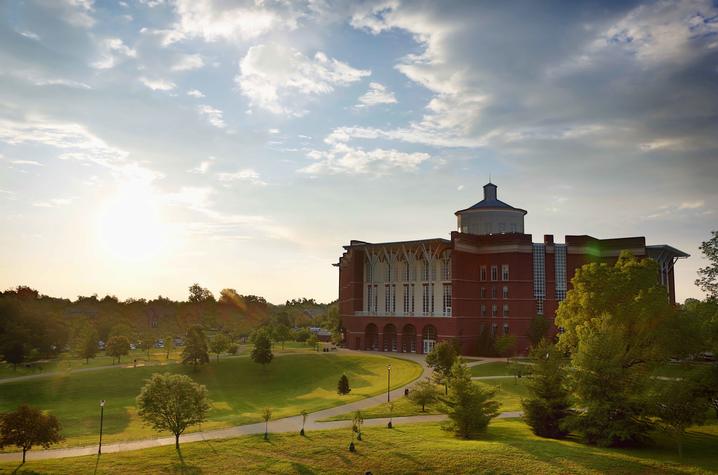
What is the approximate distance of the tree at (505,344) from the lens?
71.1 m

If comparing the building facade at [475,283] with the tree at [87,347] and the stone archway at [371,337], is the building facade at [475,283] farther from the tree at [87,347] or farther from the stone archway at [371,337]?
the tree at [87,347]

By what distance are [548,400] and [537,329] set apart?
4405 centimetres

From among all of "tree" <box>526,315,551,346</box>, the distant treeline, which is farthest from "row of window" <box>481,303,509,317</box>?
the distant treeline

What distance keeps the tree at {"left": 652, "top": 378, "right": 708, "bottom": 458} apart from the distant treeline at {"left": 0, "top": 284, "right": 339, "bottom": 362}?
242 feet

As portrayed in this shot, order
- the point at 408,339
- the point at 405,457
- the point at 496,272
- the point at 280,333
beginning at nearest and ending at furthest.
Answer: the point at 405,457 → the point at 496,272 → the point at 408,339 → the point at 280,333

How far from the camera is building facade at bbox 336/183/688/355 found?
255 ft

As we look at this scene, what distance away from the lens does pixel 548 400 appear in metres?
32.9

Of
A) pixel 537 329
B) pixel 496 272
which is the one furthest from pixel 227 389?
pixel 537 329

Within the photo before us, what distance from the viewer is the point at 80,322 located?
9750 centimetres

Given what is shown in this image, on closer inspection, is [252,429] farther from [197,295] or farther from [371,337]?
[197,295]

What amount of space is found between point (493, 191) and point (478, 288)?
20.3 metres

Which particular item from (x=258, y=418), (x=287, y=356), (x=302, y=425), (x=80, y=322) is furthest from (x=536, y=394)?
(x=80, y=322)

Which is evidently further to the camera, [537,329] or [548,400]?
[537,329]

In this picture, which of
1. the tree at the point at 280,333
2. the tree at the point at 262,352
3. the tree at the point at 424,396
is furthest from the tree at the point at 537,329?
the tree at the point at 280,333
